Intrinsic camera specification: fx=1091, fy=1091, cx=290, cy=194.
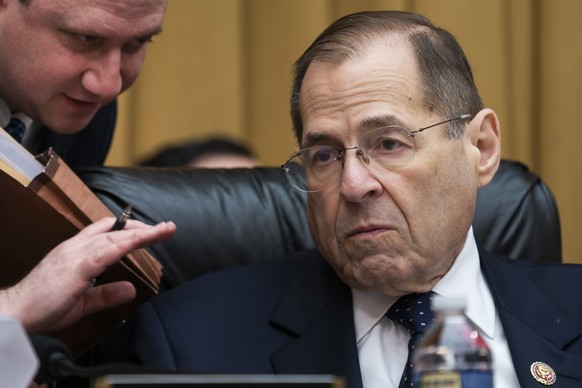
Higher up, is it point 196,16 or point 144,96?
point 196,16

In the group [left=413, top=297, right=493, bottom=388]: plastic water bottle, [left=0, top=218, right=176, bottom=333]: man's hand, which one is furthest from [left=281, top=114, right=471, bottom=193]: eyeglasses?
[left=413, top=297, right=493, bottom=388]: plastic water bottle

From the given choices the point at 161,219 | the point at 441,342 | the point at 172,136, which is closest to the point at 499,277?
the point at 161,219

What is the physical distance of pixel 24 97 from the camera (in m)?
2.04

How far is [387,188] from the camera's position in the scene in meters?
1.72

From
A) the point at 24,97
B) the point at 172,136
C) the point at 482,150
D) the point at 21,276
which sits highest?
the point at 24,97

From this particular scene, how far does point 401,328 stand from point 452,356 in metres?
0.63

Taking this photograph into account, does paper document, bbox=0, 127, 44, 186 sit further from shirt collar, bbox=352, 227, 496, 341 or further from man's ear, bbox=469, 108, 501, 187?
man's ear, bbox=469, 108, 501, 187

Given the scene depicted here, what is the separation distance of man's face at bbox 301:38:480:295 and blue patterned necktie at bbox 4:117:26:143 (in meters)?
0.60

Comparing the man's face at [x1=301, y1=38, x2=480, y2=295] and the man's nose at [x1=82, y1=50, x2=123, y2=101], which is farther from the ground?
the man's nose at [x1=82, y1=50, x2=123, y2=101]

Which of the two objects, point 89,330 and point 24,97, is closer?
point 89,330

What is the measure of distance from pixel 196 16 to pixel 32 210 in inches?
75.4

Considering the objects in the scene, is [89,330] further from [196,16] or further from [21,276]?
[196,16]

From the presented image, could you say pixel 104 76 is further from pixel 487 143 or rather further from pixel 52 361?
pixel 52 361

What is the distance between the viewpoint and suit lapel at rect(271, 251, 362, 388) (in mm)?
1734
